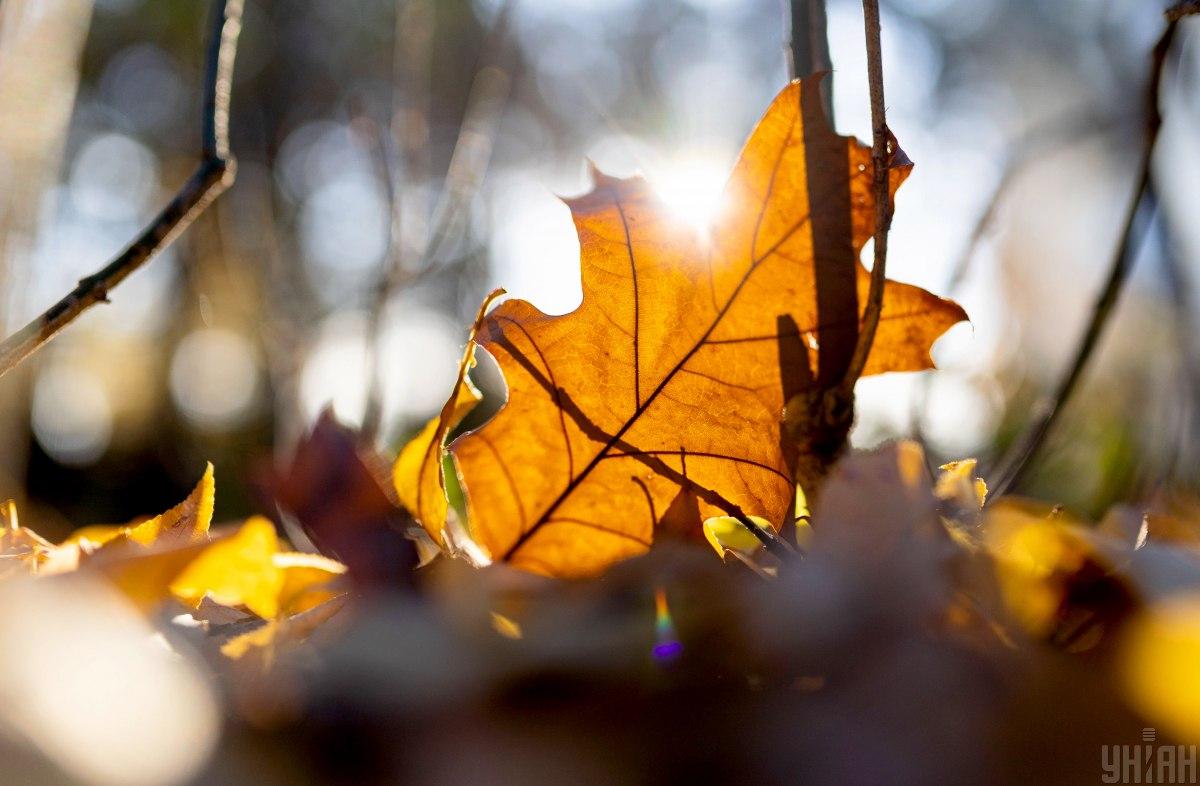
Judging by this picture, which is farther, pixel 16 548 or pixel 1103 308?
pixel 1103 308

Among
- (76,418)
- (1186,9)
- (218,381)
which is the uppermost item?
(218,381)

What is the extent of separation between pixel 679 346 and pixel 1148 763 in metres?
0.28

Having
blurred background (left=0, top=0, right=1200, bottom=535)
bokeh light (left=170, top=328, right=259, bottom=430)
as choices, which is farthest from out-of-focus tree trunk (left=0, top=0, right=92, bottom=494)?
bokeh light (left=170, top=328, right=259, bottom=430)

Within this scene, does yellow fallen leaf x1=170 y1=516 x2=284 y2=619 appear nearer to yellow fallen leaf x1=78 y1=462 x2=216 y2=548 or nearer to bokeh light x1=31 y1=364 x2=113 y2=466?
yellow fallen leaf x1=78 y1=462 x2=216 y2=548

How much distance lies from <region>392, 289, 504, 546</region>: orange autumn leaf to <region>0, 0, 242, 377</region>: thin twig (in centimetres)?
21

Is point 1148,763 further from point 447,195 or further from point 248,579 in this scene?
point 447,195

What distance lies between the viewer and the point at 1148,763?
292 millimetres

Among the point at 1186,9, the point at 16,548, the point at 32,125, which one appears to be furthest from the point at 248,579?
the point at 32,125

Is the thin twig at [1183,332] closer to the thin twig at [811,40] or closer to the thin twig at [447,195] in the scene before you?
the thin twig at [811,40]

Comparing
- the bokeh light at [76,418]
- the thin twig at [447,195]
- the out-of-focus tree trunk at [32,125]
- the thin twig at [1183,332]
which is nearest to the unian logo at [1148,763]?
the thin twig at [1183,332]

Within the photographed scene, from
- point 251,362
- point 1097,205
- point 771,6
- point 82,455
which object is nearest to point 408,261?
point 1097,205

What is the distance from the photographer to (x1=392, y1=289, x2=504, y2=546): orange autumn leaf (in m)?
0.47

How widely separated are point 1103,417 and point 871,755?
1982mm

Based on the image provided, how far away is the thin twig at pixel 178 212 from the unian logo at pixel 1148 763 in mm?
553
